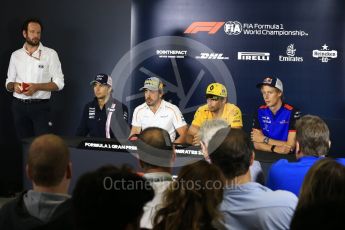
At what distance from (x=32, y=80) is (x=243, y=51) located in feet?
6.85

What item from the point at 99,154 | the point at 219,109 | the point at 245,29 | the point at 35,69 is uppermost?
the point at 245,29

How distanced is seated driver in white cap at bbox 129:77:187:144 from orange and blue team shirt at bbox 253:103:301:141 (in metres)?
0.67

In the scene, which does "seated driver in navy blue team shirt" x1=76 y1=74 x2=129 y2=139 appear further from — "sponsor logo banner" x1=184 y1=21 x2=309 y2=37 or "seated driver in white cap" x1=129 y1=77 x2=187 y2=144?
"sponsor logo banner" x1=184 y1=21 x2=309 y2=37

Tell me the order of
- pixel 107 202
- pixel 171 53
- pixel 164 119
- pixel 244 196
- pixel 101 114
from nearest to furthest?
pixel 107 202
pixel 244 196
pixel 164 119
pixel 101 114
pixel 171 53

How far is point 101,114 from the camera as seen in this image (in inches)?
198

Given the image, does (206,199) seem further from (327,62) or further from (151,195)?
(327,62)

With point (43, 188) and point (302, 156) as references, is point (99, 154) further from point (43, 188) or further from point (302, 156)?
point (43, 188)

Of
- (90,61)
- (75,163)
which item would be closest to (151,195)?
(75,163)

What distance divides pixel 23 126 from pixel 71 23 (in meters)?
1.33

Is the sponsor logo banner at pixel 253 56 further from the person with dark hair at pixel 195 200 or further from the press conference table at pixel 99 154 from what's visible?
the person with dark hair at pixel 195 200

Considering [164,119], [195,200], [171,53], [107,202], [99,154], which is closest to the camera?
[107,202]

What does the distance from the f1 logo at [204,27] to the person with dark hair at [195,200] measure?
396 centimetres

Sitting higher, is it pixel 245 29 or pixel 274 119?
pixel 245 29

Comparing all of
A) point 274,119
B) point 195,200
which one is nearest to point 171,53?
point 274,119
